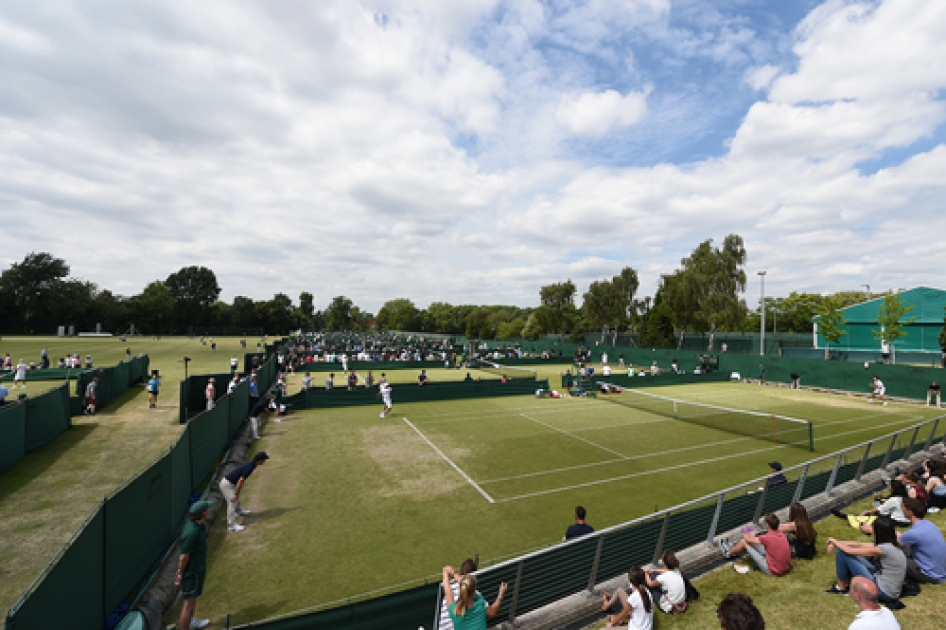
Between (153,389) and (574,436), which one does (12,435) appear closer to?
(153,389)

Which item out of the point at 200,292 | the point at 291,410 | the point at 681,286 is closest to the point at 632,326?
the point at 681,286

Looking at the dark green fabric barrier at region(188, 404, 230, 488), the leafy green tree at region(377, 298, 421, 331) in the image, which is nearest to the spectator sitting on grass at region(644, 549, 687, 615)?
the dark green fabric barrier at region(188, 404, 230, 488)

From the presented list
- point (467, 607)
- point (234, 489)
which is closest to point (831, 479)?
point (467, 607)

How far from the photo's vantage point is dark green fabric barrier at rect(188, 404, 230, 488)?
40.0 feet

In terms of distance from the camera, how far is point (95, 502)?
469 inches

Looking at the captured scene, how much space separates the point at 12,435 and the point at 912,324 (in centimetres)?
7646

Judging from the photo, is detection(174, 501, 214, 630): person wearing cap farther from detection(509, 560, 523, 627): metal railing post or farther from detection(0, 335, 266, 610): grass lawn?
detection(509, 560, 523, 627): metal railing post

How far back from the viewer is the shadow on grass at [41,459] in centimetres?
1296

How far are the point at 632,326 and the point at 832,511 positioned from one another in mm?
76420

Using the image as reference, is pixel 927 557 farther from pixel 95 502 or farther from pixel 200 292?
pixel 200 292

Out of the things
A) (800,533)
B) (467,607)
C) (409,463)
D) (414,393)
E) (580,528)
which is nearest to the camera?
(467,607)

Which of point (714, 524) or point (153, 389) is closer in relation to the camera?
point (714, 524)

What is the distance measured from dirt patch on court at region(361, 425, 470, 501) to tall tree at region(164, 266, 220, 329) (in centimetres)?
12132

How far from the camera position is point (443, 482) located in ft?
46.0
